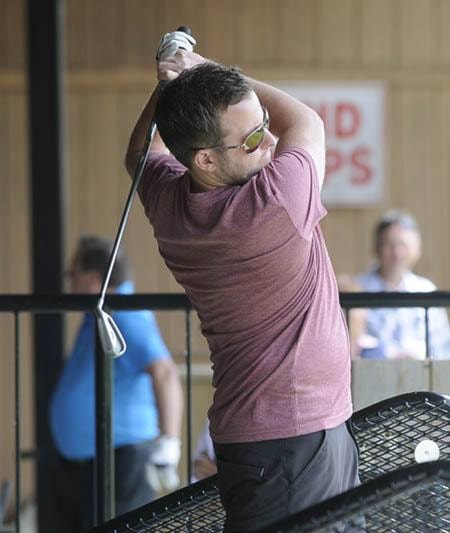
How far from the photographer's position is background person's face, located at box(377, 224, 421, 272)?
19.4 ft

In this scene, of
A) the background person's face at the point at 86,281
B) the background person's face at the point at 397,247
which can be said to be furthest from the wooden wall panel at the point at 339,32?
the background person's face at the point at 86,281

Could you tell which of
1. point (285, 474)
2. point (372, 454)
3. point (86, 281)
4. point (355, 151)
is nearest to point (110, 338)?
point (285, 474)

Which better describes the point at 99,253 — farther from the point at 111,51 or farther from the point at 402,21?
the point at 402,21

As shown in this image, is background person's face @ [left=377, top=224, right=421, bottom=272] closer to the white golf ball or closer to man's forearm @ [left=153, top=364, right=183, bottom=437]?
man's forearm @ [left=153, top=364, right=183, bottom=437]

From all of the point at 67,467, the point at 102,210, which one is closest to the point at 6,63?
the point at 102,210

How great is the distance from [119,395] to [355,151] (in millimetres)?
3516

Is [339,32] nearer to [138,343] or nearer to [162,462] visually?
[138,343]

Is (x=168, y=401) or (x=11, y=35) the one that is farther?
(x=11, y=35)

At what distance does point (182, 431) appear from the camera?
4.99 m

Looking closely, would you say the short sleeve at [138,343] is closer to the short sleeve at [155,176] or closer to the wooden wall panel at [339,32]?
the short sleeve at [155,176]

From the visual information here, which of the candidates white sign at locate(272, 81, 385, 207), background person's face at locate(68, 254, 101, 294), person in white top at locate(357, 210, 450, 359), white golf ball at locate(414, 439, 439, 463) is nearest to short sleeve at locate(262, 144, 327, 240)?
white golf ball at locate(414, 439, 439, 463)

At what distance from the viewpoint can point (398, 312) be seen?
17.8 feet

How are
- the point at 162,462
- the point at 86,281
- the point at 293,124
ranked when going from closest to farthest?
the point at 293,124 → the point at 162,462 → the point at 86,281

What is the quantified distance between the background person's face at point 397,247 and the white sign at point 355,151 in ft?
4.70
